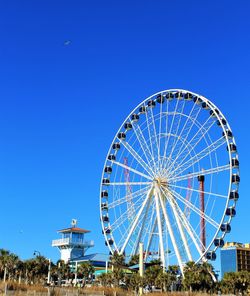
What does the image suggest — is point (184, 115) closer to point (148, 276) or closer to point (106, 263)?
point (148, 276)

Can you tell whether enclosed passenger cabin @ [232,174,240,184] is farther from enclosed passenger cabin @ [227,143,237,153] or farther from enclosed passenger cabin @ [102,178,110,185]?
enclosed passenger cabin @ [102,178,110,185]

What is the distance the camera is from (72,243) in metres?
103

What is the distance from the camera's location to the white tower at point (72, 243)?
336 ft

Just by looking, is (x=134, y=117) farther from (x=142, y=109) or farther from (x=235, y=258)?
(x=235, y=258)

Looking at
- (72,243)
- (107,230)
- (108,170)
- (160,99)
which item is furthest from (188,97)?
(72,243)

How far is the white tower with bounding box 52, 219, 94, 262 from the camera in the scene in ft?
336

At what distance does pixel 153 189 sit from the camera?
188 ft

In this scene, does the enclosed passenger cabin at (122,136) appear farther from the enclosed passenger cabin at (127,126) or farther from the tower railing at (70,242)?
the tower railing at (70,242)

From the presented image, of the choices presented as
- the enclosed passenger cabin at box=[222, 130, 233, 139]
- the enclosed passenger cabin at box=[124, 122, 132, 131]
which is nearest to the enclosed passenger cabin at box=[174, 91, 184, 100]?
the enclosed passenger cabin at box=[222, 130, 233, 139]

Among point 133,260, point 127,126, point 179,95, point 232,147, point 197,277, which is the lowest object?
point 197,277

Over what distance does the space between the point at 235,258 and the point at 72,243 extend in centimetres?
6907

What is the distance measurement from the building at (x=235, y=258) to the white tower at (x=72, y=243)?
212 ft

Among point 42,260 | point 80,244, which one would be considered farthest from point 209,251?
point 80,244

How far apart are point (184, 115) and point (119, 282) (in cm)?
2609
